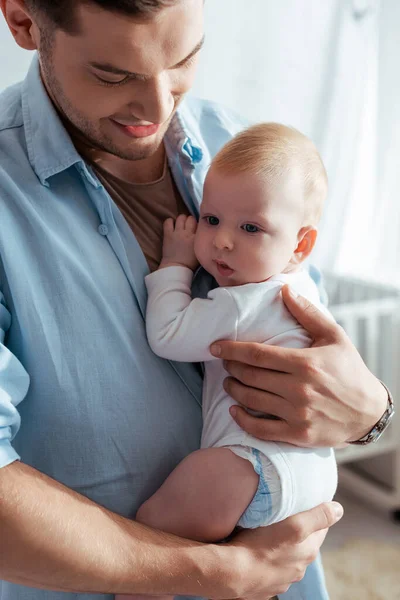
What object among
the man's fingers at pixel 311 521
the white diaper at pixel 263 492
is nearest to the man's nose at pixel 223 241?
the white diaper at pixel 263 492

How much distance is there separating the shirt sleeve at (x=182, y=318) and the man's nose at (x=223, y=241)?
7cm

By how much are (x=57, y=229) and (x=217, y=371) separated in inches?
13.4

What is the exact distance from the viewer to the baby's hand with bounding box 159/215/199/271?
3.95ft

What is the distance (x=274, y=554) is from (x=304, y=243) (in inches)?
20.5

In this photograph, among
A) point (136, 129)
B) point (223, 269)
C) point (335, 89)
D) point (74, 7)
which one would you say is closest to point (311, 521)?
point (223, 269)

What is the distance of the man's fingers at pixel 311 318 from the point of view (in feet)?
3.80

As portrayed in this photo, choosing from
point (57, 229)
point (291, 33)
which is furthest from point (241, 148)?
point (291, 33)

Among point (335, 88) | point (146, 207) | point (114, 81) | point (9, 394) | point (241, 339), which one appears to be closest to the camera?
point (9, 394)

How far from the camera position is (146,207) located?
1.27m

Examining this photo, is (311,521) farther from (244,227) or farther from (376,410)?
(244,227)

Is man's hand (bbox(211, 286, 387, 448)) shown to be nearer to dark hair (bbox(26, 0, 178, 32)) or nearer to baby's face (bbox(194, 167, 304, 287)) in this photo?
baby's face (bbox(194, 167, 304, 287))

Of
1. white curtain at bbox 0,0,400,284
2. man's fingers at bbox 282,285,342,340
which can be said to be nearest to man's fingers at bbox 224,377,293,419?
man's fingers at bbox 282,285,342,340

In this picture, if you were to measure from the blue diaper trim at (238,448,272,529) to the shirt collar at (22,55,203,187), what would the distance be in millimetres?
492

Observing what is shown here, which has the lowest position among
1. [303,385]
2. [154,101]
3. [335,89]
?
[335,89]
